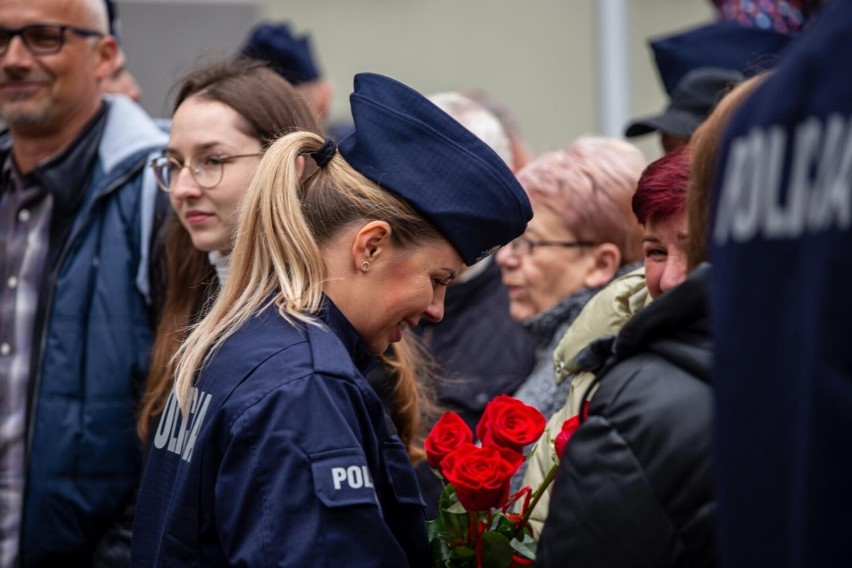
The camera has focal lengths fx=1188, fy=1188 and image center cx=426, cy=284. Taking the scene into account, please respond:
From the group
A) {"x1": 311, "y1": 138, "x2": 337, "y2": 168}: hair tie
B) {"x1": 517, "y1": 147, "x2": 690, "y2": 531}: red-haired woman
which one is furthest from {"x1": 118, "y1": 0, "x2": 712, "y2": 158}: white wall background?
{"x1": 311, "y1": 138, "x2": 337, "y2": 168}: hair tie

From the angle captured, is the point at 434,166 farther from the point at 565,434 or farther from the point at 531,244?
the point at 531,244

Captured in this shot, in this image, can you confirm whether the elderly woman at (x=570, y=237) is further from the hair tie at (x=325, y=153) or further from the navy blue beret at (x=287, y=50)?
the navy blue beret at (x=287, y=50)

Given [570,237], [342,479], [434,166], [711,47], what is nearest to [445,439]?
[342,479]

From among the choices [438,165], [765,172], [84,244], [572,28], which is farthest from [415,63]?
[765,172]

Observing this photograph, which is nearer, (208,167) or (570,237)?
(208,167)

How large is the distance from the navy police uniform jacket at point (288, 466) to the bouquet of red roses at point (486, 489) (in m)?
0.07

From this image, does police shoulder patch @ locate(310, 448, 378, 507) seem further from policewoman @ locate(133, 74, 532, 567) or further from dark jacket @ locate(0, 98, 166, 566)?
dark jacket @ locate(0, 98, 166, 566)

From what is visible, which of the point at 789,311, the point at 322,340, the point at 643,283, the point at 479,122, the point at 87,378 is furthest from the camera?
the point at 479,122

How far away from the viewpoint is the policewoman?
1.91m

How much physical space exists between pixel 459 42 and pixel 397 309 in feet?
18.3

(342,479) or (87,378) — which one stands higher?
(342,479)

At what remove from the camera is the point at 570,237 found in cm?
345

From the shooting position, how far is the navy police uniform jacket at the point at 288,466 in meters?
1.89

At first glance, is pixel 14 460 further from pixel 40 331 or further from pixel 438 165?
pixel 438 165
